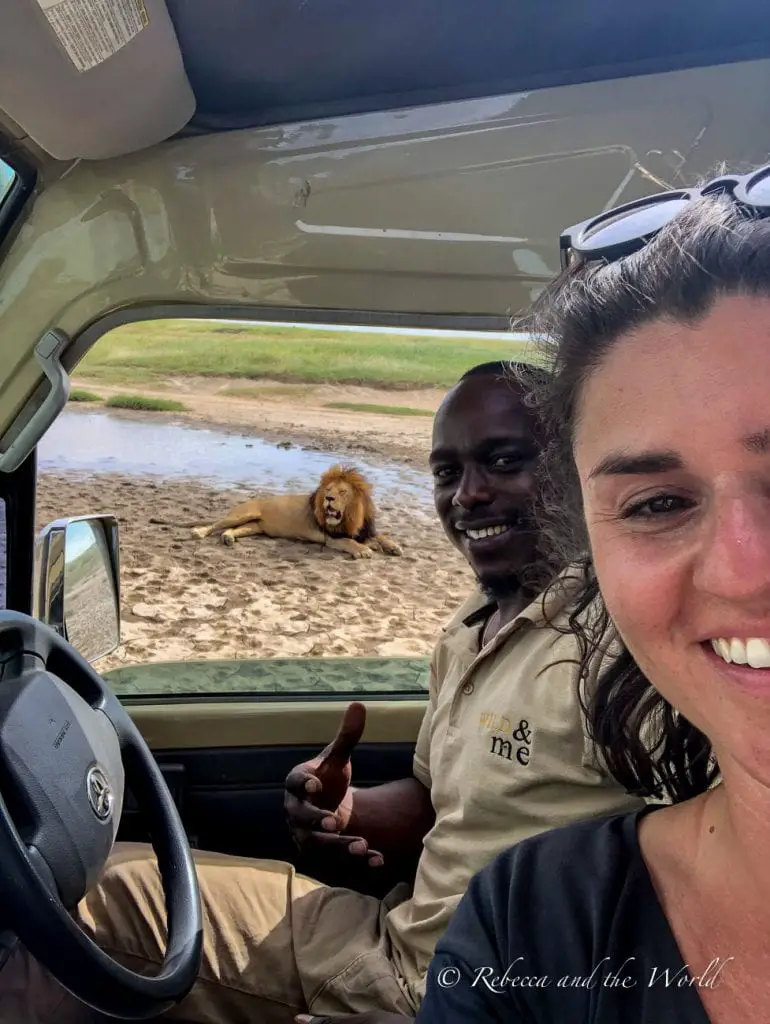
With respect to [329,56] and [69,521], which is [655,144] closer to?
[329,56]

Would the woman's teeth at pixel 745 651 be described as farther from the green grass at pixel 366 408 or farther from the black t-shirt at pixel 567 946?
the green grass at pixel 366 408

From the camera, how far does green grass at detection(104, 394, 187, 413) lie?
5723 mm

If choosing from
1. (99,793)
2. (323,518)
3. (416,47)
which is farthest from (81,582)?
(323,518)

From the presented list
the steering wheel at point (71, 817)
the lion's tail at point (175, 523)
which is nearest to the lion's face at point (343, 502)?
the lion's tail at point (175, 523)

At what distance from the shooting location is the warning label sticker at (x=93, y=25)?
3.67 feet

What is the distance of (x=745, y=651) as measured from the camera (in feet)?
2.28

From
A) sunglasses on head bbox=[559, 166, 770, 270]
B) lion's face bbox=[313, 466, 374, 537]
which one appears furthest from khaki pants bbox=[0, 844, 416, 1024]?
lion's face bbox=[313, 466, 374, 537]

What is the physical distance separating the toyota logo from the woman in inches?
24.2

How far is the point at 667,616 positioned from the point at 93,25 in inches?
45.2

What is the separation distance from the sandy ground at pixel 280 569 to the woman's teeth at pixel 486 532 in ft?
8.36

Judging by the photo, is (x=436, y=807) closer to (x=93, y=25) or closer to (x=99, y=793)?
(x=99, y=793)

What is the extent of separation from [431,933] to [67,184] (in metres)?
1.57

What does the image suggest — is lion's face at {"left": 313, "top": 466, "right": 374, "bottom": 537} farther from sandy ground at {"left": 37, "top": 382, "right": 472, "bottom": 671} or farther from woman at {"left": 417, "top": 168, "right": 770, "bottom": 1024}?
woman at {"left": 417, "top": 168, "right": 770, "bottom": 1024}

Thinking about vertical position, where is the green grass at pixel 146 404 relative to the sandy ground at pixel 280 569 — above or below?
above
